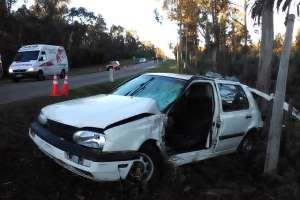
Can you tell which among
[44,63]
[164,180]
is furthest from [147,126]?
[44,63]

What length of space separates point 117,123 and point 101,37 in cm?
9969

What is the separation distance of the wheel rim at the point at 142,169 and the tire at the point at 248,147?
9.13 ft

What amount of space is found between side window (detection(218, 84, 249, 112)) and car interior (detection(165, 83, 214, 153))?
1.03 feet

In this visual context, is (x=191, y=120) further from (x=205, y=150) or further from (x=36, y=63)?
(x=36, y=63)

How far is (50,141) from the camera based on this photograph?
5.93m

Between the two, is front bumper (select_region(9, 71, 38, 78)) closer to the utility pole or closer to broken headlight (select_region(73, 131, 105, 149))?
the utility pole

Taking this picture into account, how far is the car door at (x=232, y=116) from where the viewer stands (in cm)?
770

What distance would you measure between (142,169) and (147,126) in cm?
55

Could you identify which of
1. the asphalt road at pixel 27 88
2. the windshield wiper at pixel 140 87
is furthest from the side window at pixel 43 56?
the windshield wiper at pixel 140 87

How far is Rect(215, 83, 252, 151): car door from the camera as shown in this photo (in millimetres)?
7695

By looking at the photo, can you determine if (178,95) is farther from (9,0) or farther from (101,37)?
(101,37)

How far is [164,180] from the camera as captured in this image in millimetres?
6367

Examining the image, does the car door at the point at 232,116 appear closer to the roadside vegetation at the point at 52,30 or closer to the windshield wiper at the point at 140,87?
the windshield wiper at the point at 140,87

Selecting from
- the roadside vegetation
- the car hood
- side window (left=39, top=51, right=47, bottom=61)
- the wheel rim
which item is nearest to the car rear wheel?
the car hood
